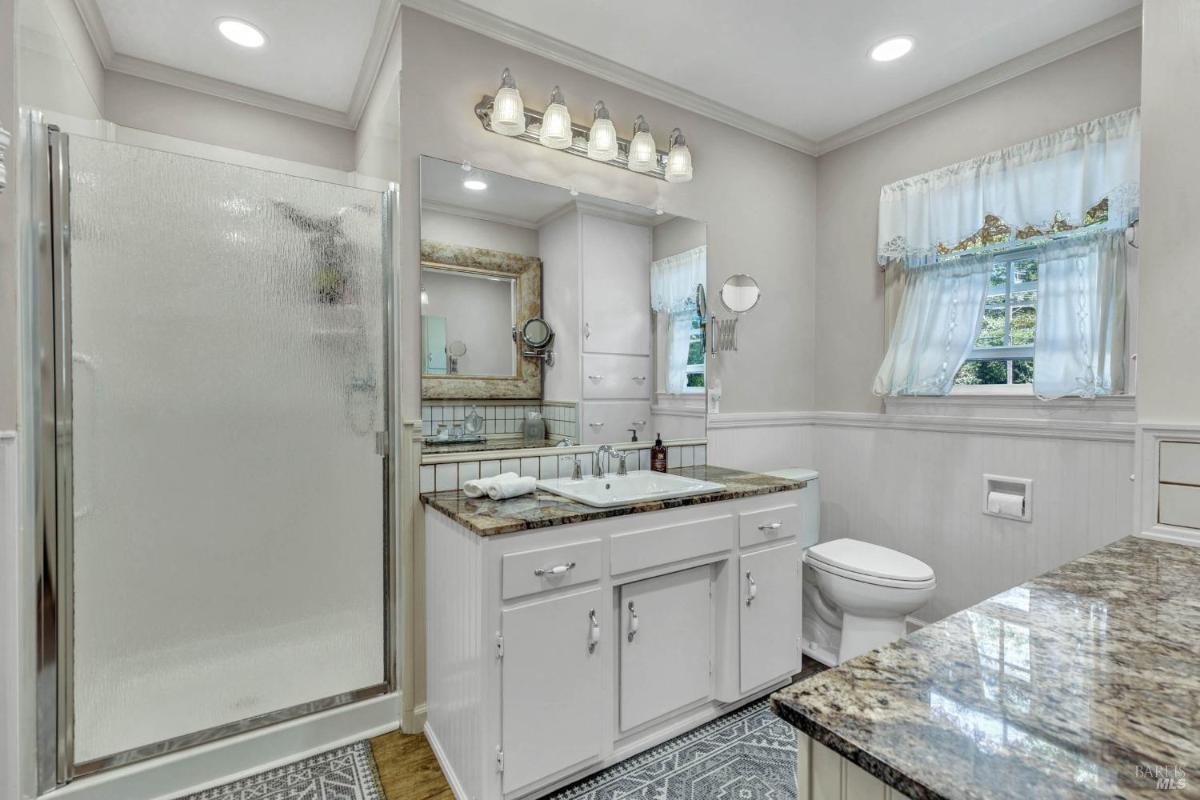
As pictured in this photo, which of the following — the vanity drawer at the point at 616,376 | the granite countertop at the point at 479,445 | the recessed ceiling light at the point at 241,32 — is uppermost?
the recessed ceiling light at the point at 241,32

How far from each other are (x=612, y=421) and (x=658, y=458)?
27 centimetres

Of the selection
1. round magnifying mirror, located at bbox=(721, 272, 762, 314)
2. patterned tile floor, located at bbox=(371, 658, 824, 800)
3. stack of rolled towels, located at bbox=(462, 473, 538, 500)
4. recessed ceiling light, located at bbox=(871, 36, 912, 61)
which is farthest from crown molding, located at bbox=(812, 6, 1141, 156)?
patterned tile floor, located at bbox=(371, 658, 824, 800)

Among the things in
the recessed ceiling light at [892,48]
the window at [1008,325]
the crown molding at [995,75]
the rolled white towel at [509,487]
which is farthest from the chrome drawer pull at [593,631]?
the crown molding at [995,75]

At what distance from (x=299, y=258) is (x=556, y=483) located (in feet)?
3.92

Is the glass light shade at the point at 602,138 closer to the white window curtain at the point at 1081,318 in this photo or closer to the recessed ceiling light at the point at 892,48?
the recessed ceiling light at the point at 892,48

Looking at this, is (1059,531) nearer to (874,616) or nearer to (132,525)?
(874,616)

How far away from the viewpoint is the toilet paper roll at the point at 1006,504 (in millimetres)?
2279

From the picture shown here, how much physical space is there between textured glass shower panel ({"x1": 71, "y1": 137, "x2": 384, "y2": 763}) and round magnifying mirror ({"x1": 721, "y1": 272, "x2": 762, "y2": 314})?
1.61m

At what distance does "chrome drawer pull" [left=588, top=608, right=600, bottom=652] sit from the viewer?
5.47ft

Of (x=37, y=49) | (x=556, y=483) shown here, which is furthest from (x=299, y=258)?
(x=556, y=483)

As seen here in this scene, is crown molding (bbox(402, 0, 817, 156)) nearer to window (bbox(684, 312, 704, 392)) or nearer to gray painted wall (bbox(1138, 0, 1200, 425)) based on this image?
window (bbox(684, 312, 704, 392))

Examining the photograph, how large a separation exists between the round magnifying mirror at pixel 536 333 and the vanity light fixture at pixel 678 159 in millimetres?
905

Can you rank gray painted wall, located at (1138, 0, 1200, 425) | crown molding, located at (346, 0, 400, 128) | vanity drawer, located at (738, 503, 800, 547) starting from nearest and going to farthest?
gray painted wall, located at (1138, 0, 1200, 425) < crown molding, located at (346, 0, 400, 128) < vanity drawer, located at (738, 503, 800, 547)

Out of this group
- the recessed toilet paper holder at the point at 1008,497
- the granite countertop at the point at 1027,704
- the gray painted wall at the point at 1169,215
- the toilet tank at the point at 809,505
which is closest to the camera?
the granite countertop at the point at 1027,704
